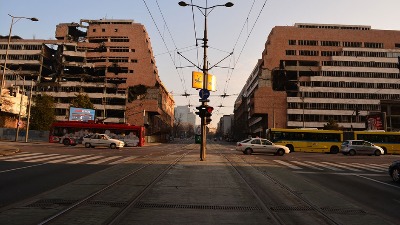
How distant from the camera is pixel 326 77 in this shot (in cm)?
8362

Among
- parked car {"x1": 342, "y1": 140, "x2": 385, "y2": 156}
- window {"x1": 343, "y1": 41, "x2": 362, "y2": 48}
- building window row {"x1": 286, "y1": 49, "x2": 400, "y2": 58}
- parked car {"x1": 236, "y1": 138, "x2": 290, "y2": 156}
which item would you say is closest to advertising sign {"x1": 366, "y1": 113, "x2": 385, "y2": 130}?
parked car {"x1": 342, "y1": 140, "x2": 385, "y2": 156}

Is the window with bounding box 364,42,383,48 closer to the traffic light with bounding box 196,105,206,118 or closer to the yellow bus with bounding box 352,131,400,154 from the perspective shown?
the yellow bus with bounding box 352,131,400,154

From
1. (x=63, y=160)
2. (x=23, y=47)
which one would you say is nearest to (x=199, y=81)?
(x=63, y=160)

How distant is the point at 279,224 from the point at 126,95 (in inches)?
3210

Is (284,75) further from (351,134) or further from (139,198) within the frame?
(139,198)

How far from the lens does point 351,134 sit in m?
40.2

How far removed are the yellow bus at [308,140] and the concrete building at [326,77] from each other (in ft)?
139

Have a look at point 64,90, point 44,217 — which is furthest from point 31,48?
point 44,217

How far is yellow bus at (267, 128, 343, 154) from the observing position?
39.3 metres

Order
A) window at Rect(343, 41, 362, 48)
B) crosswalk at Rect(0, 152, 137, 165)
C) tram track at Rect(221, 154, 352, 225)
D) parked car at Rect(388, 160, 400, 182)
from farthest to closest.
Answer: window at Rect(343, 41, 362, 48)
crosswalk at Rect(0, 152, 137, 165)
parked car at Rect(388, 160, 400, 182)
tram track at Rect(221, 154, 352, 225)

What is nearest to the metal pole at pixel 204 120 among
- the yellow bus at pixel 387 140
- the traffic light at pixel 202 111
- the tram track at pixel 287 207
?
the traffic light at pixel 202 111

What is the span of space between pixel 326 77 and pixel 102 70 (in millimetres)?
59486

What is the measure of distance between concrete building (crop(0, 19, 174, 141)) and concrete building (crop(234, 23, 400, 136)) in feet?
98.2

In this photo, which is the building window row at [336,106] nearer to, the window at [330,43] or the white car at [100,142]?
the window at [330,43]
